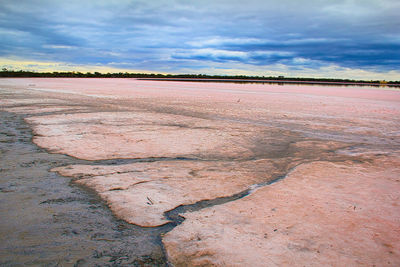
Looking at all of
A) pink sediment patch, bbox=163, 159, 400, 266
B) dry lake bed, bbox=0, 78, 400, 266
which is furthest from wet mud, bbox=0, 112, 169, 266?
pink sediment patch, bbox=163, 159, 400, 266

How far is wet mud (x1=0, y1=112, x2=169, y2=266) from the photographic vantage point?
4.14 feet

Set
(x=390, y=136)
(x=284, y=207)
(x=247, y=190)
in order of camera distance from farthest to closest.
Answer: (x=390, y=136) → (x=247, y=190) → (x=284, y=207)

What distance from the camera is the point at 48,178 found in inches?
86.0

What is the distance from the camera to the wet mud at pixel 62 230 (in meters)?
1.26

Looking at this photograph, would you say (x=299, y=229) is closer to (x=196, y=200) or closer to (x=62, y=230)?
(x=196, y=200)

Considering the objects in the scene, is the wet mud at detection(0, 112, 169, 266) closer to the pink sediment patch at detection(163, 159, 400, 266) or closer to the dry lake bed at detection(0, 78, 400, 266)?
the dry lake bed at detection(0, 78, 400, 266)

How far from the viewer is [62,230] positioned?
1.47m

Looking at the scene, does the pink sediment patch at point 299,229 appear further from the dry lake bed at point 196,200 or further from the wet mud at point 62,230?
the wet mud at point 62,230

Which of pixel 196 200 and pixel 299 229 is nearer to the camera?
pixel 299 229

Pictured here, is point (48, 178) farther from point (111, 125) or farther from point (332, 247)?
point (111, 125)

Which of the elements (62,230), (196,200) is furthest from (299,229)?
(62,230)

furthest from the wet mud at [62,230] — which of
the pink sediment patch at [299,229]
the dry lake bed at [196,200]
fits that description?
the pink sediment patch at [299,229]

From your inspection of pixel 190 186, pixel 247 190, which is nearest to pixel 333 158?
pixel 247 190

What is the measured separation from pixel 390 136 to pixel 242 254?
3663 millimetres
